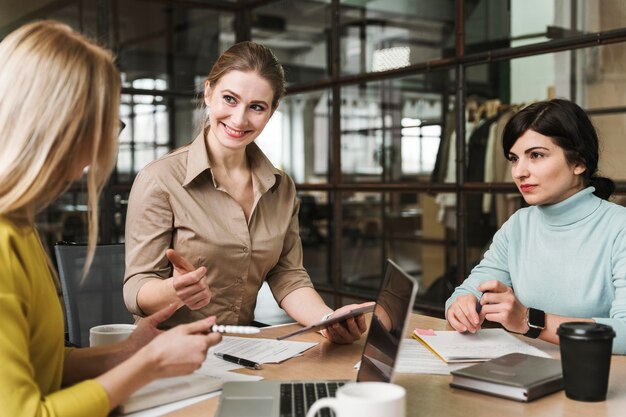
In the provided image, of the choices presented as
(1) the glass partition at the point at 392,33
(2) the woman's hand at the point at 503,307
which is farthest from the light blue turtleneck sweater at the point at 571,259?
(1) the glass partition at the point at 392,33

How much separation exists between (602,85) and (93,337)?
2.80 metres

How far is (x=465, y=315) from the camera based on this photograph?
1695mm

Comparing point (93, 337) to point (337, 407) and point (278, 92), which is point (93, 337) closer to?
point (337, 407)

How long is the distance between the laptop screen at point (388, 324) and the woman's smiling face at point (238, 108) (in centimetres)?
77

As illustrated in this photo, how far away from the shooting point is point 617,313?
1645mm

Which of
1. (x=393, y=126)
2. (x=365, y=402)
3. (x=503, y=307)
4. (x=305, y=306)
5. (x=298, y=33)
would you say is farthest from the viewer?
(x=298, y=33)

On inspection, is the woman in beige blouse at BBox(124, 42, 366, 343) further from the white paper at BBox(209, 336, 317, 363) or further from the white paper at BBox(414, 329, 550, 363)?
the white paper at BBox(414, 329, 550, 363)

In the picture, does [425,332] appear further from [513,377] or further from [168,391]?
[168,391]

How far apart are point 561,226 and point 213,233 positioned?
959mm

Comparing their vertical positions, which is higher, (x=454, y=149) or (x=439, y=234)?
(x=454, y=149)

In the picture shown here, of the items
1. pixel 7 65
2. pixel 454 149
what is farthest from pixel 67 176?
pixel 454 149

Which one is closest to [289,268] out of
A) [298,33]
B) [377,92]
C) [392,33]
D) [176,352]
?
[176,352]

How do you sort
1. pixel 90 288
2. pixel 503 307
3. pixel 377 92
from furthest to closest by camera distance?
pixel 377 92
pixel 90 288
pixel 503 307

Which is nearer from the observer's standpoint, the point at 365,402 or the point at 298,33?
the point at 365,402
